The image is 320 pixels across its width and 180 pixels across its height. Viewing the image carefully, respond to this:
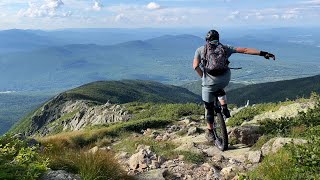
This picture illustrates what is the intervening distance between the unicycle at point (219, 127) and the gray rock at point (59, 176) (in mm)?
5126

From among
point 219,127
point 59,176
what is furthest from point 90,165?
point 219,127

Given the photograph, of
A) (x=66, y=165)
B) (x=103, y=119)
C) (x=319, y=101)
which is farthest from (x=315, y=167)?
(x=103, y=119)

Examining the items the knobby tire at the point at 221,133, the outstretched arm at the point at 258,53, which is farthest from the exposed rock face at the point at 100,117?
the outstretched arm at the point at 258,53

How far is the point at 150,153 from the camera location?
34.4ft

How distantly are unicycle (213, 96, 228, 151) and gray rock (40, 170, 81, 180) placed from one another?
5126 millimetres

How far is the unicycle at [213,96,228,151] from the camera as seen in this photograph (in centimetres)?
1082

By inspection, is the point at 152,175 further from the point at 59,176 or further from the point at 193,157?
the point at 59,176

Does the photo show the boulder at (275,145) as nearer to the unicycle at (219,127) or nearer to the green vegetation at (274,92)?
the unicycle at (219,127)

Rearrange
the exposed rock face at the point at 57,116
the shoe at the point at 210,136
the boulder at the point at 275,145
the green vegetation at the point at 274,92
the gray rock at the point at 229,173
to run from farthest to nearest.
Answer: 1. the green vegetation at the point at 274,92
2. the exposed rock face at the point at 57,116
3. the shoe at the point at 210,136
4. the boulder at the point at 275,145
5. the gray rock at the point at 229,173

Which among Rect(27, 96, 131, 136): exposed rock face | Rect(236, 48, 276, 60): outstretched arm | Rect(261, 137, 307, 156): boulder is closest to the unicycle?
Rect(261, 137, 307, 156): boulder

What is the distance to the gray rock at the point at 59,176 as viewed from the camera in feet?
21.9

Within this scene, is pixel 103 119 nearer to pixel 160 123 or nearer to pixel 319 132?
pixel 160 123

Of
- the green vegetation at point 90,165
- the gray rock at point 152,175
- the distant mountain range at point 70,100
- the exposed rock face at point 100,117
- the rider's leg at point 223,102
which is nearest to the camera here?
the green vegetation at point 90,165

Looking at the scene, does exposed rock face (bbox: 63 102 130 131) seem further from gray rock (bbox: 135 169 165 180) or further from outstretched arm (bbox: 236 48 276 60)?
gray rock (bbox: 135 169 165 180)
